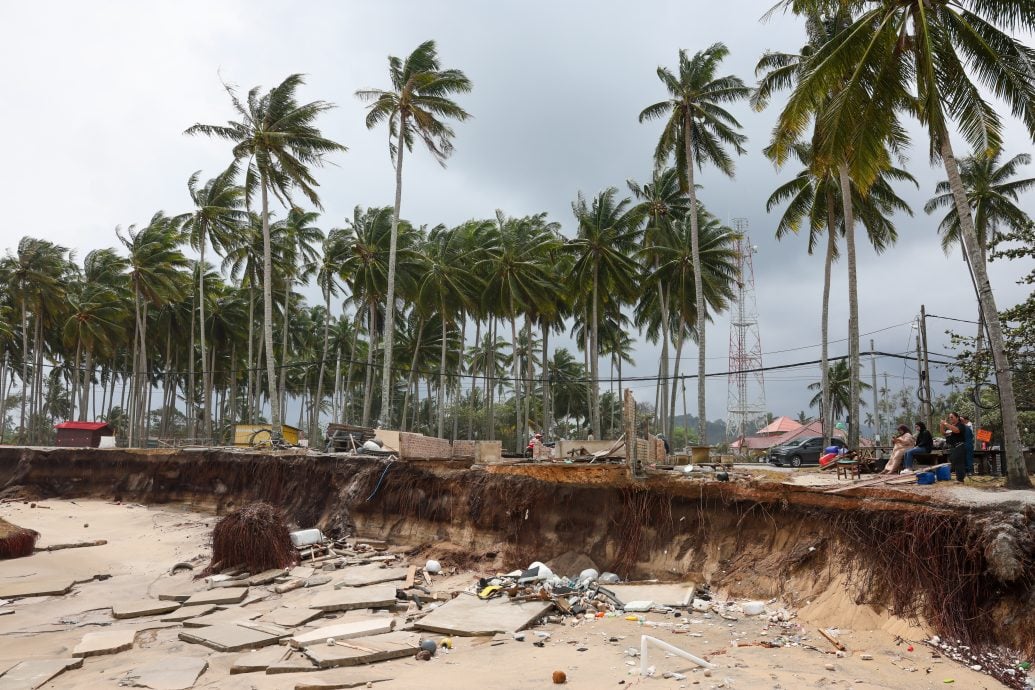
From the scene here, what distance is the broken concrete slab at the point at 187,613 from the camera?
12375mm

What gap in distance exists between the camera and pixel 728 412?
2149 inches

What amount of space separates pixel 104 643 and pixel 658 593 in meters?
9.16

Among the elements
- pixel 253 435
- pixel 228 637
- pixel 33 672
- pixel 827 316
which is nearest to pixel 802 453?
pixel 827 316

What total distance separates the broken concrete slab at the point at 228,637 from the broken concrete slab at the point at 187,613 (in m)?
0.99

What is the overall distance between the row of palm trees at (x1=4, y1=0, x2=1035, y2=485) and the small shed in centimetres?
776

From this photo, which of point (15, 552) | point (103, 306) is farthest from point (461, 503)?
point (103, 306)

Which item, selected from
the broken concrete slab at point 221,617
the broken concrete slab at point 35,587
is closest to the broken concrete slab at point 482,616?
the broken concrete slab at point 221,617

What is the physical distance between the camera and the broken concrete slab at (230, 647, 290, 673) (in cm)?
948

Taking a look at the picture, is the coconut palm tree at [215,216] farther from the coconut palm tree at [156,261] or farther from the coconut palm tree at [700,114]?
the coconut palm tree at [700,114]

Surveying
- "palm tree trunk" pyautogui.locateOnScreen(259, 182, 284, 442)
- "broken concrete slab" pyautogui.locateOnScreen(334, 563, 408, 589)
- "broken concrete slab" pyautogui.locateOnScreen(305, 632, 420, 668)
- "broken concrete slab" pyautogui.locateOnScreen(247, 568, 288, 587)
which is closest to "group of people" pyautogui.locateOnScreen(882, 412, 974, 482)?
"broken concrete slab" pyautogui.locateOnScreen(305, 632, 420, 668)

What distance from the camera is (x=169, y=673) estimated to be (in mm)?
9359

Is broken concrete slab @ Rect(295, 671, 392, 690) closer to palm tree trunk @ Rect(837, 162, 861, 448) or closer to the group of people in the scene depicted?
the group of people

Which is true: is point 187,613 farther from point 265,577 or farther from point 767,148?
point 767,148

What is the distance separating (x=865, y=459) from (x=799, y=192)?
53.7 ft
